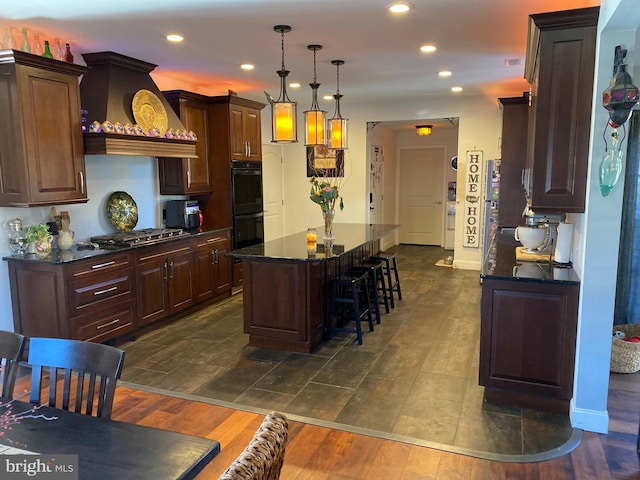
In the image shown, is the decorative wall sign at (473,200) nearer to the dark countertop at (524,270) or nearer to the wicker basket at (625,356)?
the dark countertop at (524,270)

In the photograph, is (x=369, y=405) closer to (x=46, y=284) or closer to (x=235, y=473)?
(x=235, y=473)

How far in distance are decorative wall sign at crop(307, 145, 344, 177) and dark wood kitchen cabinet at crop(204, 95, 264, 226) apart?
2.22 m

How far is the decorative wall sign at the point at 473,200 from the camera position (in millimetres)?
7109

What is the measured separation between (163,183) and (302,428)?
3.54 meters

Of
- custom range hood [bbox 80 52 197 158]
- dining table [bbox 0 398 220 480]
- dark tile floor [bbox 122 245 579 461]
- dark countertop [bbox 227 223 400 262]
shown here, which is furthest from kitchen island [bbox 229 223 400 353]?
dining table [bbox 0 398 220 480]

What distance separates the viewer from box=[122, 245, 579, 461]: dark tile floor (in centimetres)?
277

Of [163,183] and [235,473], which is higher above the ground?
[163,183]

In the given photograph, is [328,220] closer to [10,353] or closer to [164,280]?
[164,280]

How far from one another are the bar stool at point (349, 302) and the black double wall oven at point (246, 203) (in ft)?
5.63

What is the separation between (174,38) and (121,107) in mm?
875

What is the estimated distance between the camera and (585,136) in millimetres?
2732

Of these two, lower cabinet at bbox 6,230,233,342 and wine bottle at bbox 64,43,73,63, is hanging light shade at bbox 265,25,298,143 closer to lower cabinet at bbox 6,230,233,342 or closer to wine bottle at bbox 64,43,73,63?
lower cabinet at bbox 6,230,233,342

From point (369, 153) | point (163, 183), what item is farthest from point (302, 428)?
point (369, 153)

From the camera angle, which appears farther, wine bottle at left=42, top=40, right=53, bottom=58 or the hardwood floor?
wine bottle at left=42, top=40, right=53, bottom=58
